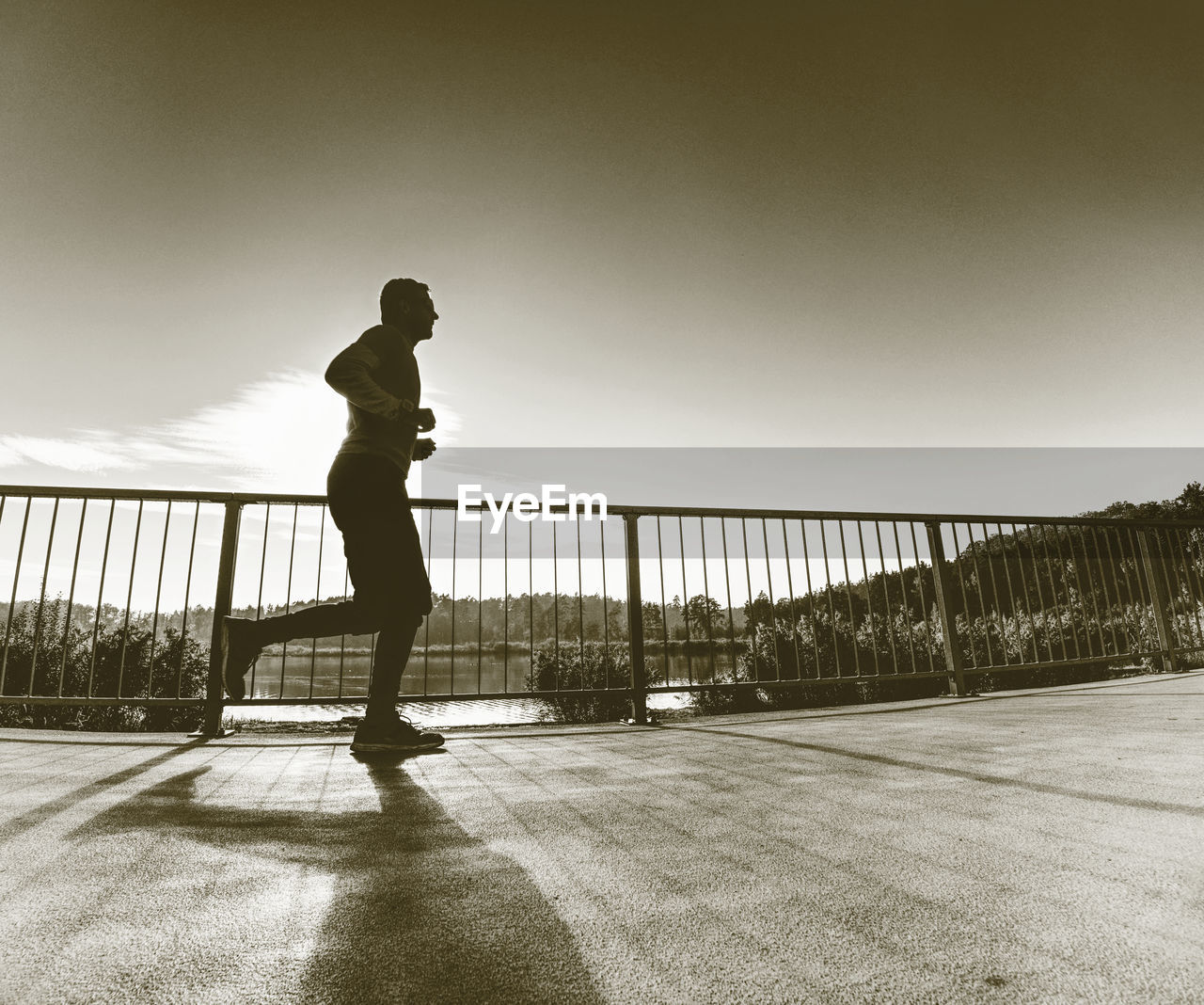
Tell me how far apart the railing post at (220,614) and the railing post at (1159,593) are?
7.61 metres

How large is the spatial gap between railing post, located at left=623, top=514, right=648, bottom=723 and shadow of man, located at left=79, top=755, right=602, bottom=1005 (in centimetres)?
234

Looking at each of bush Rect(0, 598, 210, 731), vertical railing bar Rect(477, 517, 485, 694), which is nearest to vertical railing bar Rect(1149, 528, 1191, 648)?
vertical railing bar Rect(477, 517, 485, 694)

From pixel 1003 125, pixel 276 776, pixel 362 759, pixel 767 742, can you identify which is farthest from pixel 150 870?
pixel 1003 125

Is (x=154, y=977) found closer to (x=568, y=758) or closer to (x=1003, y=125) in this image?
(x=568, y=758)

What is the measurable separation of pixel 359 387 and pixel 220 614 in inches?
78.0

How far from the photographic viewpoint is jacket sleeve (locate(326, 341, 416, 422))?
2611 millimetres

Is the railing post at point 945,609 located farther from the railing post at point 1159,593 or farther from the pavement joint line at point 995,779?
the pavement joint line at point 995,779

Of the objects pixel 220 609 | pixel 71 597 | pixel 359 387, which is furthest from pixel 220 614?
pixel 359 387

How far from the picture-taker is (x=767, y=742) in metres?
2.96

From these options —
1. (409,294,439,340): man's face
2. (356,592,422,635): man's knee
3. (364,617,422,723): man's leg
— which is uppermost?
(409,294,439,340): man's face

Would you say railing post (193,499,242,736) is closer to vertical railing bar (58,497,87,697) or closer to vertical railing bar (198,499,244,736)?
vertical railing bar (198,499,244,736)

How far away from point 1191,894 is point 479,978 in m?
1.19

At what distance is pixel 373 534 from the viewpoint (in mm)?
2602

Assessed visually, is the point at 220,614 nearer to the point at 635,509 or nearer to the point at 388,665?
the point at 388,665
